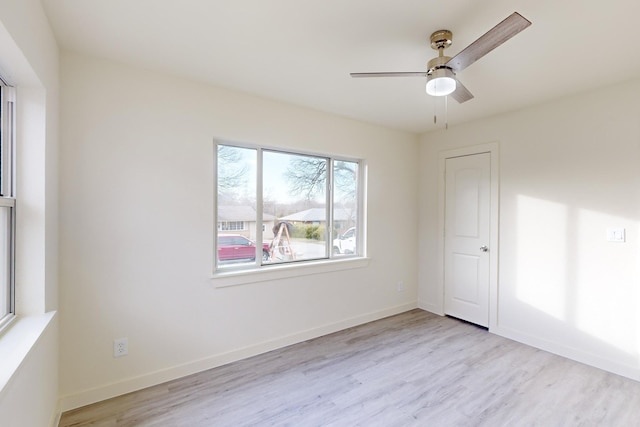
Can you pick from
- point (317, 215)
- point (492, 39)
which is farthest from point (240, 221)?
point (492, 39)

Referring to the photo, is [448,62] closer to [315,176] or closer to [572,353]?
[315,176]

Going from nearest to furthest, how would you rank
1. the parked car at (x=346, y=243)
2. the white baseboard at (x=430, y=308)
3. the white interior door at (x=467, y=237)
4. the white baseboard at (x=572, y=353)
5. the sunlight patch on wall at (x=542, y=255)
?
the white baseboard at (x=572, y=353) → the sunlight patch on wall at (x=542, y=255) → the white interior door at (x=467, y=237) → the parked car at (x=346, y=243) → the white baseboard at (x=430, y=308)

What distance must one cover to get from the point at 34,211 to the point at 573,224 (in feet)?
13.2

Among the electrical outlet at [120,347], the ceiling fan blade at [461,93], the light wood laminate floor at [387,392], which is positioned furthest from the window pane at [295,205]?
the ceiling fan blade at [461,93]

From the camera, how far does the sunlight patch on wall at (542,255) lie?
9.09 ft

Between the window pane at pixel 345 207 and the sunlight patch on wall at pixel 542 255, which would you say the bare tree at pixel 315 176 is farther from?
the sunlight patch on wall at pixel 542 255

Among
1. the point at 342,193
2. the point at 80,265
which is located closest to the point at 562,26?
the point at 342,193

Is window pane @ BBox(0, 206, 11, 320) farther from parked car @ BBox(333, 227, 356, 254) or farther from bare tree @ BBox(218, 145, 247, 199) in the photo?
parked car @ BBox(333, 227, 356, 254)

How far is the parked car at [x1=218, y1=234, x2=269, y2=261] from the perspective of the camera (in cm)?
263

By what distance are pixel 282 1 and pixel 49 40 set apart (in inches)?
53.6

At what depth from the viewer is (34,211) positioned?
155cm

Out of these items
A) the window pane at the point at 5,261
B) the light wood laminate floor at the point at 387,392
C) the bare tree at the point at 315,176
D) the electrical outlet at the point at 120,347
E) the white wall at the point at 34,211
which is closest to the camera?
the white wall at the point at 34,211

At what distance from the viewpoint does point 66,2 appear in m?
1.51

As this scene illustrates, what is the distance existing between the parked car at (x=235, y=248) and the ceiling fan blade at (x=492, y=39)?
6.96 feet
